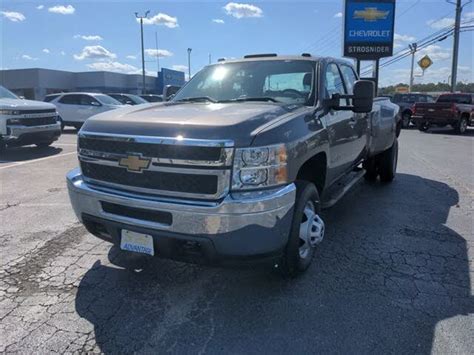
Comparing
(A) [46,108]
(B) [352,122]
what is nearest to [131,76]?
(A) [46,108]

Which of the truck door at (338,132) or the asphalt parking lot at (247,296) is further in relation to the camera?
the truck door at (338,132)

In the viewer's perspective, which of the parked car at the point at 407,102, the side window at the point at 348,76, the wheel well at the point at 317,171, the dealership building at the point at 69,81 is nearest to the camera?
the wheel well at the point at 317,171

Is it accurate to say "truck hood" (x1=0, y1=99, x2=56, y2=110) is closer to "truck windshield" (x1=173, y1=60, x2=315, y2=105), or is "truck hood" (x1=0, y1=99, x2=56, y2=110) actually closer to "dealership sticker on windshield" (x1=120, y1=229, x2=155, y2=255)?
"truck windshield" (x1=173, y1=60, x2=315, y2=105)

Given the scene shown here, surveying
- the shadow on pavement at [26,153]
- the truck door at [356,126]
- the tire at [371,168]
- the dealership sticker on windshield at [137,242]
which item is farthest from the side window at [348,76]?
the shadow on pavement at [26,153]

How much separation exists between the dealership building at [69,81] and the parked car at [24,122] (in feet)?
140

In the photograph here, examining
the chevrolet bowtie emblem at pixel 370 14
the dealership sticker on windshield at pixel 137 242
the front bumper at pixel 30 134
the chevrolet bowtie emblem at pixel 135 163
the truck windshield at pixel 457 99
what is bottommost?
the dealership sticker on windshield at pixel 137 242

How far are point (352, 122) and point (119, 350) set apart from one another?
11.8 ft

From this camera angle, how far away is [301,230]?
3.63 m

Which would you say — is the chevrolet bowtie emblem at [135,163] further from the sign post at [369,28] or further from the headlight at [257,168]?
the sign post at [369,28]

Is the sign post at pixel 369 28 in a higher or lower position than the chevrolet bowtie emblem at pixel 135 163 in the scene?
higher

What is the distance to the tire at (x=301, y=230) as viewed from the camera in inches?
135

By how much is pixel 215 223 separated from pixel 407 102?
75.1 ft

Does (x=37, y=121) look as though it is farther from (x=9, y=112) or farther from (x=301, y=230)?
(x=301, y=230)

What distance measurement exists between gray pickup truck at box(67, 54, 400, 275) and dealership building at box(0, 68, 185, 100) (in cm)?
5169
